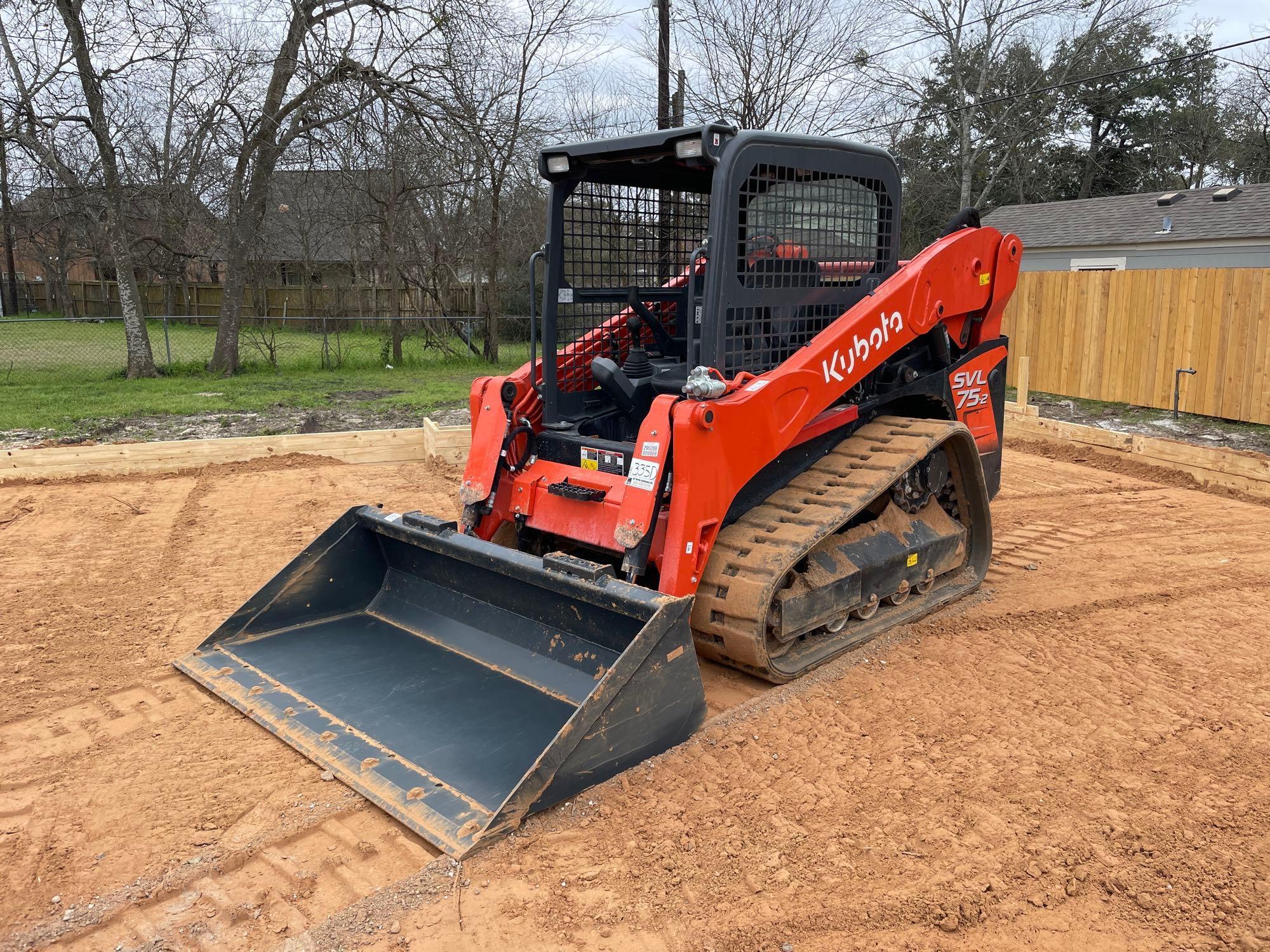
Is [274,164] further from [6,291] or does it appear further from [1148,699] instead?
[6,291]

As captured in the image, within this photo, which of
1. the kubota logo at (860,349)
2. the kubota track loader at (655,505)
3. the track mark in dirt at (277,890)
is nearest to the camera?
the track mark in dirt at (277,890)

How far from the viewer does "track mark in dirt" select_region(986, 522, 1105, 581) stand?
6285 millimetres

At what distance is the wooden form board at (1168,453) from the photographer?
8031 millimetres

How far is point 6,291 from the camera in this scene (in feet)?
110

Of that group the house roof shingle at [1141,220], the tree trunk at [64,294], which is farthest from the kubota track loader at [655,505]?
the tree trunk at [64,294]

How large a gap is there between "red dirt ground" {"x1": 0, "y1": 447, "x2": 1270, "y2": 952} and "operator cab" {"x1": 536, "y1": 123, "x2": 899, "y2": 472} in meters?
1.57

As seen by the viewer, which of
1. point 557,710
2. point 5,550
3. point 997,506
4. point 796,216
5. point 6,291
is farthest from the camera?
point 6,291

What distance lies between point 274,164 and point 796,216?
13.8m

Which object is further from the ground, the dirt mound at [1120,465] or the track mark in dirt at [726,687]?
the dirt mound at [1120,465]

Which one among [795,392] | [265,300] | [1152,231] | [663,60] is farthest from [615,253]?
[265,300]

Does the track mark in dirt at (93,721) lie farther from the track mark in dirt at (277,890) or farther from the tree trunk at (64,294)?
the tree trunk at (64,294)

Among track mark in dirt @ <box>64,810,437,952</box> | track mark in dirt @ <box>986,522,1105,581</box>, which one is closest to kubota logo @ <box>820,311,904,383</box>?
track mark in dirt @ <box>986,522,1105,581</box>

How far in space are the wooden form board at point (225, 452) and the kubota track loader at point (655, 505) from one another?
13.9 ft

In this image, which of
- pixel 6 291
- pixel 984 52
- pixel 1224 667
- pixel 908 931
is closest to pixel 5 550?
pixel 908 931
